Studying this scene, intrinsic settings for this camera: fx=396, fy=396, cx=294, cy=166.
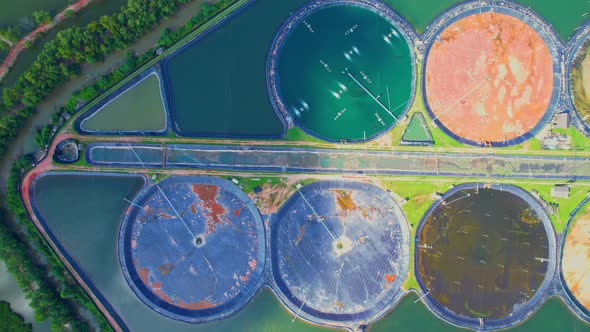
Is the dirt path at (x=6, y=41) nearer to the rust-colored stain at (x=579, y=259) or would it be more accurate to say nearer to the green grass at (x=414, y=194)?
the green grass at (x=414, y=194)

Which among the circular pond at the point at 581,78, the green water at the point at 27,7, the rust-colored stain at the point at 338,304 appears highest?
the green water at the point at 27,7

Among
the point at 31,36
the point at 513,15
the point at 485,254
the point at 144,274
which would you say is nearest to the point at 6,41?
the point at 31,36

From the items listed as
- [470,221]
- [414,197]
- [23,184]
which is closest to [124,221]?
[23,184]

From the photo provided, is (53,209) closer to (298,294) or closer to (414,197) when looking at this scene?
(298,294)

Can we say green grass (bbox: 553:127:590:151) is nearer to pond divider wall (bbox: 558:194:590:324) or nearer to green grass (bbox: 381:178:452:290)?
pond divider wall (bbox: 558:194:590:324)

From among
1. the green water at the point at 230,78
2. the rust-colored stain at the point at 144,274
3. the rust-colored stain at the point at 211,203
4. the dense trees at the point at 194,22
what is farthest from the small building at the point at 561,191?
the rust-colored stain at the point at 144,274

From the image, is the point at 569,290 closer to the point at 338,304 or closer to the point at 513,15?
the point at 338,304

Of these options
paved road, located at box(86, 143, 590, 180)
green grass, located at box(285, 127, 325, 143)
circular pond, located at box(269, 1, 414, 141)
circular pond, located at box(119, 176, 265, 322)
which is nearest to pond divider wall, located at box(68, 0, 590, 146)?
circular pond, located at box(269, 1, 414, 141)
